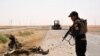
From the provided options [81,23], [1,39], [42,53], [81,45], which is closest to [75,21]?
[81,23]

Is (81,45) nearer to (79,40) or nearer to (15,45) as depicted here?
(79,40)

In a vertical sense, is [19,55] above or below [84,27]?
below

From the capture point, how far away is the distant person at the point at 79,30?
8953mm

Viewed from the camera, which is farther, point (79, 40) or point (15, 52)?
point (15, 52)

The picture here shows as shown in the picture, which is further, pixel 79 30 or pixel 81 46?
pixel 81 46

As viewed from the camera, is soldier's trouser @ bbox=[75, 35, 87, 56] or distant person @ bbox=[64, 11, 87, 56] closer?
distant person @ bbox=[64, 11, 87, 56]

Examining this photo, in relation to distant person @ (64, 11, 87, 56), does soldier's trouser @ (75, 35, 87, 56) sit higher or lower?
lower

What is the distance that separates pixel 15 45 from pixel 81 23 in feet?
28.1

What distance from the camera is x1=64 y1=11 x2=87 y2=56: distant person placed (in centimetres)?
895

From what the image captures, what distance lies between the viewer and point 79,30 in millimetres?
9023

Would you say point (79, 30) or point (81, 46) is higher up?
point (79, 30)

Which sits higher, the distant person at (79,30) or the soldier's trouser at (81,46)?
the distant person at (79,30)

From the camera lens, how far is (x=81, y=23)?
893cm

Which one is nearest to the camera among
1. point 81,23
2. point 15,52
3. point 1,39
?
point 81,23
